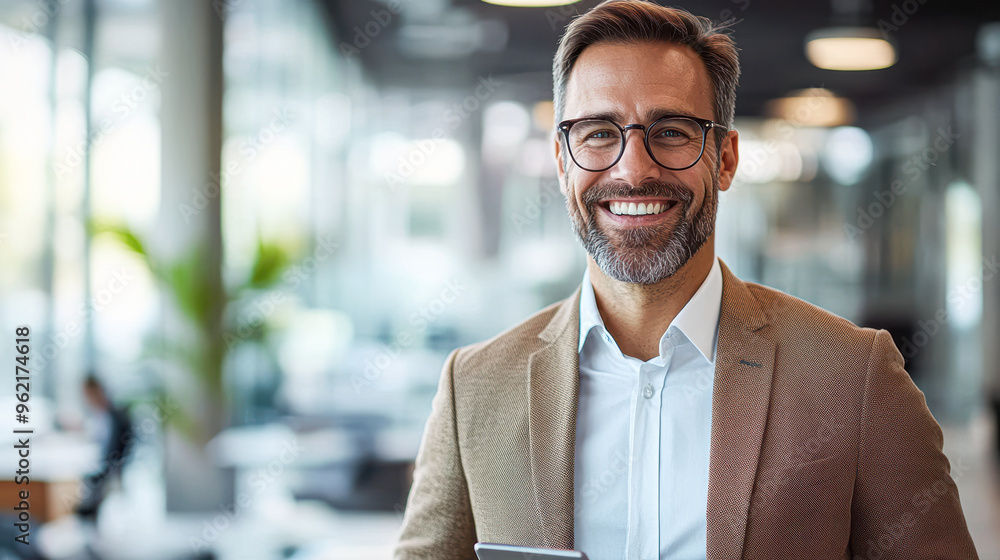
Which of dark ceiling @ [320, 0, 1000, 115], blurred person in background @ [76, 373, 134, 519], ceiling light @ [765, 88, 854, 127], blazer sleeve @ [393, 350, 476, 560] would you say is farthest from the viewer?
ceiling light @ [765, 88, 854, 127]

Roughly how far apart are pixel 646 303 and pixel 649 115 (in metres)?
0.38

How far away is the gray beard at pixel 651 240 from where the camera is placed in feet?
4.85

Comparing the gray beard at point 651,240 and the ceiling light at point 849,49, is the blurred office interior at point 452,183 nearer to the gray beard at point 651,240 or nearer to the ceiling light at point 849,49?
the ceiling light at point 849,49

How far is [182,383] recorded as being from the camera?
4828mm

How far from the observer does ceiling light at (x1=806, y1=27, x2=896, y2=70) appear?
641cm

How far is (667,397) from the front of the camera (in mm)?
1525

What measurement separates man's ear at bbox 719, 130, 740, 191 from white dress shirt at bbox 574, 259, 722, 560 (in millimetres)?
200

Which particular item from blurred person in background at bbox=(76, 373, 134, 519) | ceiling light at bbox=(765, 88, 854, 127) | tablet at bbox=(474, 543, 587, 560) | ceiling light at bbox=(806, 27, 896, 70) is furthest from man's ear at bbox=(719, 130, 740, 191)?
ceiling light at bbox=(806, 27, 896, 70)

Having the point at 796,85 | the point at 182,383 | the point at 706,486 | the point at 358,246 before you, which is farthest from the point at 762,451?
the point at 796,85

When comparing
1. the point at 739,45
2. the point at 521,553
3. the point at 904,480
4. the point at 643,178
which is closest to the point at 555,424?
the point at 521,553

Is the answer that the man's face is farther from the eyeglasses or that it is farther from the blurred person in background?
the blurred person in background

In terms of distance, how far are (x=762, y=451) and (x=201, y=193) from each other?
4730mm

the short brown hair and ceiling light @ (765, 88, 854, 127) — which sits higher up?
ceiling light @ (765, 88, 854, 127)

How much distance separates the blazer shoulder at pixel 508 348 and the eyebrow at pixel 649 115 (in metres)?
0.39
